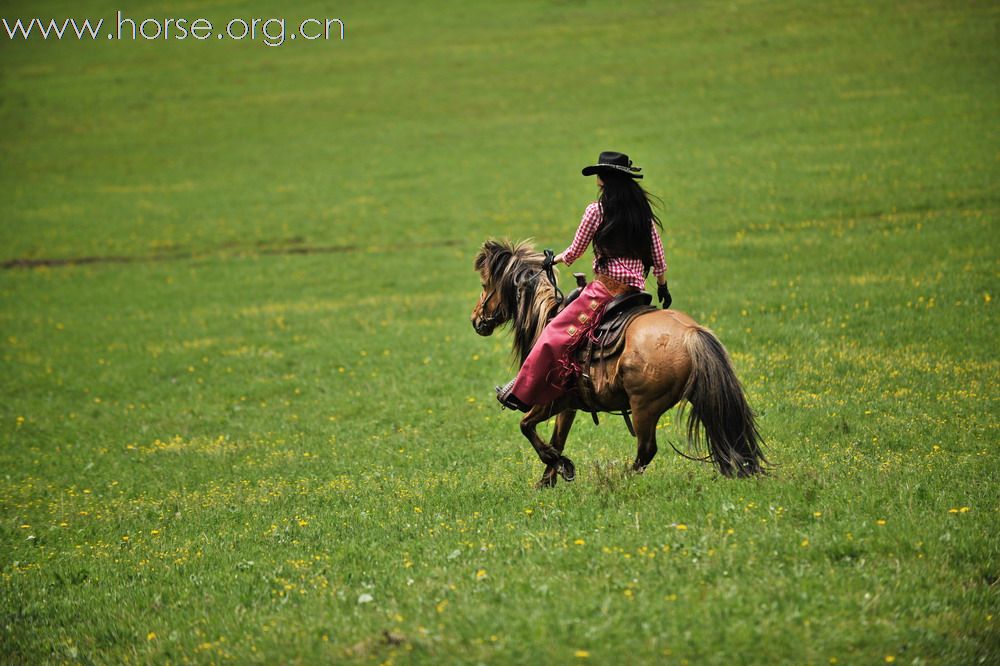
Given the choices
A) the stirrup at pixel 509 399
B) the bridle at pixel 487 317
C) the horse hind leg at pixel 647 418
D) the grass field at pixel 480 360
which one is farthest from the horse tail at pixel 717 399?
the bridle at pixel 487 317

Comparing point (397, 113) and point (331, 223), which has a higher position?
point (397, 113)

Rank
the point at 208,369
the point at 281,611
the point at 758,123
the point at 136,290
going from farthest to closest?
1. the point at 758,123
2. the point at 136,290
3. the point at 208,369
4. the point at 281,611

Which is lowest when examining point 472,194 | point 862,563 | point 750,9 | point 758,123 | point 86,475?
point 86,475

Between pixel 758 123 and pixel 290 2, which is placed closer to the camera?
pixel 758 123

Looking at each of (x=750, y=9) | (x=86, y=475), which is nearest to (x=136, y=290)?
(x=86, y=475)

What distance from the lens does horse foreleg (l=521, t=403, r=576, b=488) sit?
10.3 meters

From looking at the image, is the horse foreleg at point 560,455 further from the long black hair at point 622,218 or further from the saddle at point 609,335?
the long black hair at point 622,218

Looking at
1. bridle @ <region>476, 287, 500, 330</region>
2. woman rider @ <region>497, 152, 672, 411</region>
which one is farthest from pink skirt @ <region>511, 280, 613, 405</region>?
bridle @ <region>476, 287, 500, 330</region>

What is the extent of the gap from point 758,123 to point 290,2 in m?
42.2

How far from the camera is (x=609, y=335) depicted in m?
9.52

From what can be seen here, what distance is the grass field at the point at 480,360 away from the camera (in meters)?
7.12

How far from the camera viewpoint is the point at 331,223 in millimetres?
36000

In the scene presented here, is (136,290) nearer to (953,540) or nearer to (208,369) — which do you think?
(208,369)

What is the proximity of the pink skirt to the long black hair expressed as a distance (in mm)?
419
